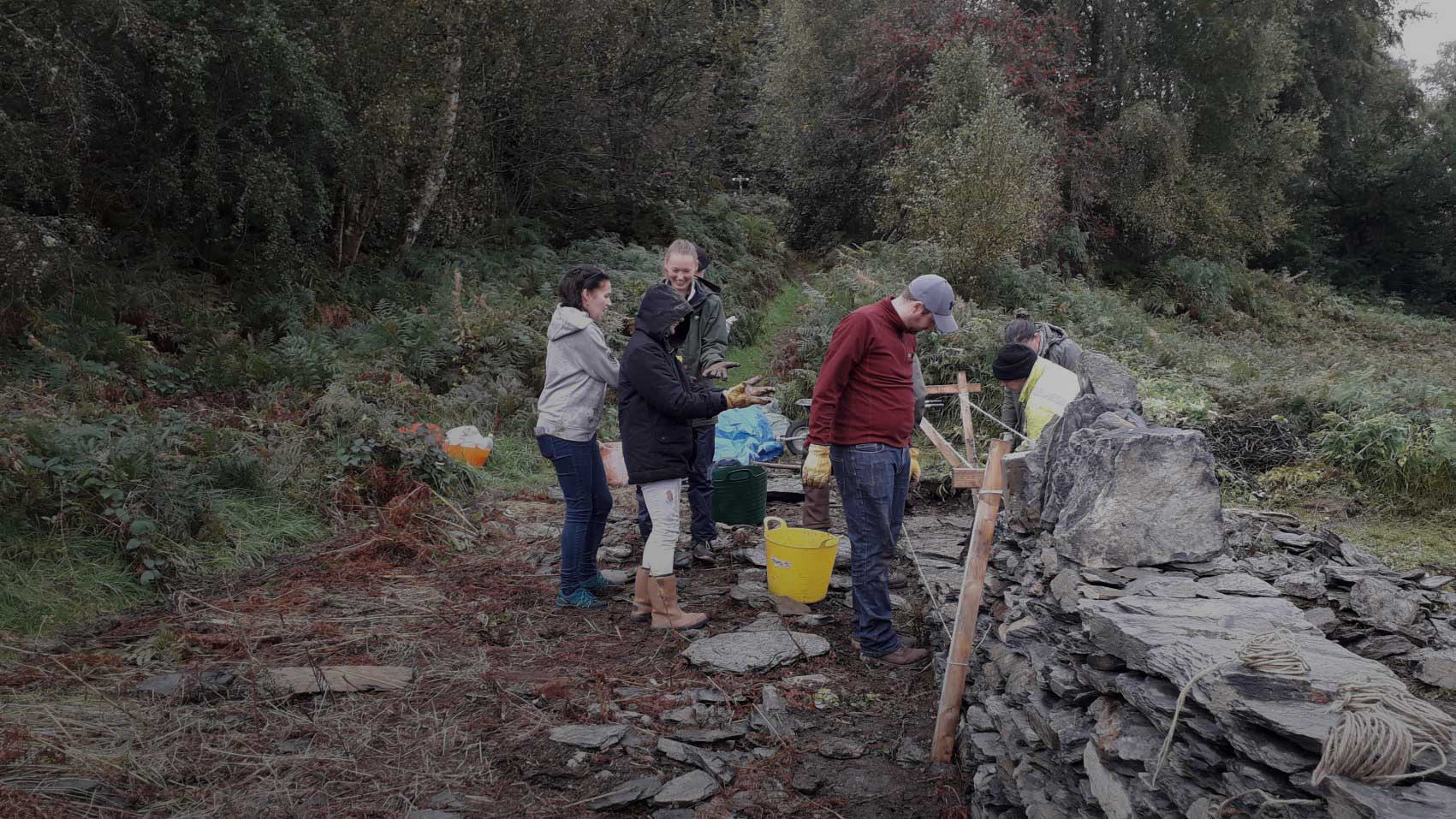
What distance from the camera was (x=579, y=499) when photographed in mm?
5211

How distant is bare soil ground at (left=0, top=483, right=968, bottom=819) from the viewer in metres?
3.52

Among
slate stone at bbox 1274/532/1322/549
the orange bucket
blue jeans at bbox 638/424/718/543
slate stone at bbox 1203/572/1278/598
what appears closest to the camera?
slate stone at bbox 1203/572/1278/598

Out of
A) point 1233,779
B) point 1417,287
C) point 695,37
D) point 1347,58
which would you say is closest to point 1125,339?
point 695,37

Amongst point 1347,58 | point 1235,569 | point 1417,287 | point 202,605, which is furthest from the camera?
point 1417,287

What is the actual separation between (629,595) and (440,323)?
6.47 m

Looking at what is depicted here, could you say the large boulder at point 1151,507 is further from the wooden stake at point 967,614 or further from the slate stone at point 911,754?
the slate stone at point 911,754

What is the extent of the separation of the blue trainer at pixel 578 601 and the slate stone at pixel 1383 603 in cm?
381

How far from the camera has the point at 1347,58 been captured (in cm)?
2533

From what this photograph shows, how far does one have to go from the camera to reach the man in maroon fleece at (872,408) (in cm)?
447

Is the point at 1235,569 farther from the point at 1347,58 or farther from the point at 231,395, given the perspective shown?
the point at 1347,58

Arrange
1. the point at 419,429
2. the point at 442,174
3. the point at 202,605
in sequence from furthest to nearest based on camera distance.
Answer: the point at 442,174
the point at 419,429
the point at 202,605

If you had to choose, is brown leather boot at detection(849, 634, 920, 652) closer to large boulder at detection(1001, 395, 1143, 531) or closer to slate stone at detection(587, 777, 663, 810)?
large boulder at detection(1001, 395, 1143, 531)

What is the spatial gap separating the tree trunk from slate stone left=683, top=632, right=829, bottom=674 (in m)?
9.51

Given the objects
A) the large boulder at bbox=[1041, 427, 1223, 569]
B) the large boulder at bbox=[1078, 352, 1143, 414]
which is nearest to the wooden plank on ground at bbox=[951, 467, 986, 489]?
the large boulder at bbox=[1041, 427, 1223, 569]
